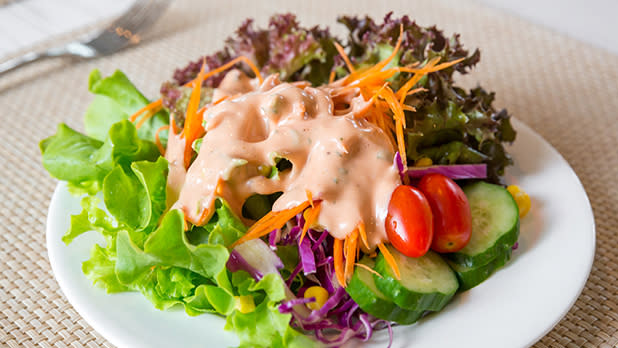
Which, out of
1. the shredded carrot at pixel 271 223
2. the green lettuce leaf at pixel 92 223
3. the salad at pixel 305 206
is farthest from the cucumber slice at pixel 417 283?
the green lettuce leaf at pixel 92 223

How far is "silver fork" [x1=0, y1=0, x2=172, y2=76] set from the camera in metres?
4.50

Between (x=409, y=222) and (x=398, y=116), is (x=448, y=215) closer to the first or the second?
(x=409, y=222)

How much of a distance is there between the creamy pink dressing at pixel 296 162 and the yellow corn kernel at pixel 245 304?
0.37 meters

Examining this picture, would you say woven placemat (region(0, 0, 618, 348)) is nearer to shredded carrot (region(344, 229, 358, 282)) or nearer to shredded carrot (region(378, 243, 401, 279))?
shredded carrot (region(378, 243, 401, 279))

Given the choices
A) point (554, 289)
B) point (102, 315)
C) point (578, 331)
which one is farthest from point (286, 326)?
point (578, 331)

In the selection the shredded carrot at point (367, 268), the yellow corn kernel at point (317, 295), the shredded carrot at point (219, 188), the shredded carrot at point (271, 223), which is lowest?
the yellow corn kernel at point (317, 295)

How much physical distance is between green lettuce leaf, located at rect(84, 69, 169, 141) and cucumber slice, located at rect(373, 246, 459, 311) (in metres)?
1.49

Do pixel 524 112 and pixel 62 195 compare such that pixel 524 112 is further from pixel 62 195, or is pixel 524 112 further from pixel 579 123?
pixel 62 195

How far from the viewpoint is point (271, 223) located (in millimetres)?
2338

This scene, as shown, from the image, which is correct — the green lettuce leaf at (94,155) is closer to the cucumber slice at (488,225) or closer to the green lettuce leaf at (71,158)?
the green lettuce leaf at (71,158)

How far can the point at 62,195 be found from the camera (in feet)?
9.25

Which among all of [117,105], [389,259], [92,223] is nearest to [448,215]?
[389,259]

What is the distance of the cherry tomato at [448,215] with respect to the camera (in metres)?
2.40

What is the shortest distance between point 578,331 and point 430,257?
2.20ft
